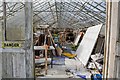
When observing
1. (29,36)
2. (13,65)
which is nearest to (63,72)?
Answer: (13,65)

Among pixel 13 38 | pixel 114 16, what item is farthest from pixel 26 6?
pixel 114 16

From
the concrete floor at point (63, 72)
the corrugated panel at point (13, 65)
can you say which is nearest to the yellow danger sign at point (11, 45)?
the corrugated panel at point (13, 65)

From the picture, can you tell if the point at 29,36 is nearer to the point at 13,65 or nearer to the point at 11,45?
the point at 11,45

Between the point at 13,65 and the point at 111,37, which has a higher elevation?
the point at 111,37

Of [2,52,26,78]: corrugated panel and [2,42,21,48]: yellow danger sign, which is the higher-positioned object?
[2,42,21,48]: yellow danger sign

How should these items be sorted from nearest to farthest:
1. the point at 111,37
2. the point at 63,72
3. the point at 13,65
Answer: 1. the point at 111,37
2. the point at 13,65
3. the point at 63,72

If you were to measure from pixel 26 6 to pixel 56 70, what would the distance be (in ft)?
10.5

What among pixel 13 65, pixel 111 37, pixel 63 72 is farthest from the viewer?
pixel 63 72

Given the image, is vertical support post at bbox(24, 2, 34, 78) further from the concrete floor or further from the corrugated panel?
the concrete floor

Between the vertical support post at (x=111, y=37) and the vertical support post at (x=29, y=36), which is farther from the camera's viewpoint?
the vertical support post at (x=29, y=36)

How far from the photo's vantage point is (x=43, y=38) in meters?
8.09

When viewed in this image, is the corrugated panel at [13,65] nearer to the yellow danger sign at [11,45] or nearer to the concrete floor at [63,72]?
the yellow danger sign at [11,45]

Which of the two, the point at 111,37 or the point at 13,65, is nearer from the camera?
the point at 111,37

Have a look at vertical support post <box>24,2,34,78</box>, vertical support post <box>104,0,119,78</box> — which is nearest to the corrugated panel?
vertical support post <box>24,2,34,78</box>
